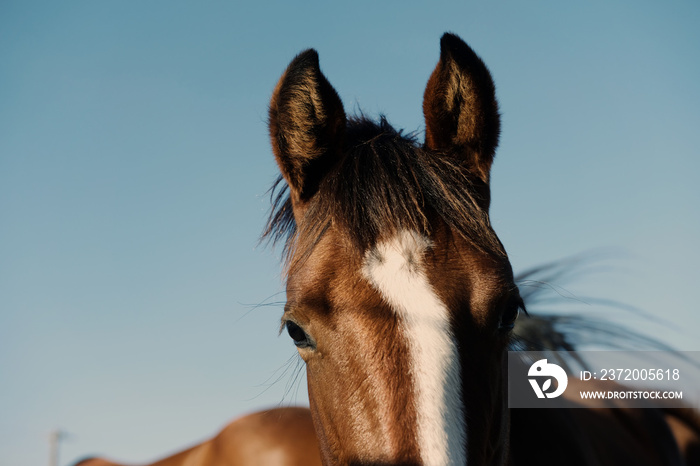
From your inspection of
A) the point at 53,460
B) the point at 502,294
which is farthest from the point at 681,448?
the point at 53,460

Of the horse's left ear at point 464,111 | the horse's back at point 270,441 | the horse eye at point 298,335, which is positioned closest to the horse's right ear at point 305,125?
the horse's left ear at point 464,111

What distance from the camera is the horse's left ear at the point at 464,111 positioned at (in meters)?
2.69

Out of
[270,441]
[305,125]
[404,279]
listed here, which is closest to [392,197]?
[404,279]

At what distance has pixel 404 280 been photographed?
203cm

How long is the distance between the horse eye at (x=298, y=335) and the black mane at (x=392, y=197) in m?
0.30

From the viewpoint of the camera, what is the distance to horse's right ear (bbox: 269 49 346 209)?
8.77ft

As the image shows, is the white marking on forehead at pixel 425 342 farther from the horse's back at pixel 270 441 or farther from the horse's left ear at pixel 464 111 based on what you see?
the horse's back at pixel 270 441

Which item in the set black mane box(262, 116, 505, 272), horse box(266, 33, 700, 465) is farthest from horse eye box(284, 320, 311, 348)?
black mane box(262, 116, 505, 272)

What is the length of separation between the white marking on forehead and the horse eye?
0.41 metres

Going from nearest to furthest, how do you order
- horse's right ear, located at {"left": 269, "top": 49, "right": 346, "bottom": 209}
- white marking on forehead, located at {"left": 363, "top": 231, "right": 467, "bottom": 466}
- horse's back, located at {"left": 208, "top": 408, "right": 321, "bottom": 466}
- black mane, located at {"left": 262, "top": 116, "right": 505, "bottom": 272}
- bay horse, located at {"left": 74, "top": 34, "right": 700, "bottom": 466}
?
white marking on forehead, located at {"left": 363, "top": 231, "right": 467, "bottom": 466}
bay horse, located at {"left": 74, "top": 34, "right": 700, "bottom": 466}
black mane, located at {"left": 262, "top": 116, "right": 505, "bottom": 272}
horse's right ear, located at {"left": 269, "top": 49, "right": 346, "bottom": 209}
horse's back, located at {"left": 208, "top": 408, "right": 321, "bottom": 466}

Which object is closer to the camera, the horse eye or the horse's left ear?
the horse eye

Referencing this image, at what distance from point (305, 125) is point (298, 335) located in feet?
3.35

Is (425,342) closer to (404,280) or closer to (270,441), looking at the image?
(404,280)

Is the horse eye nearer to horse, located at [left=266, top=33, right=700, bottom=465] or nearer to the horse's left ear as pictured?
horse, located at [left=266, top=33, right=700, bottom=465]
